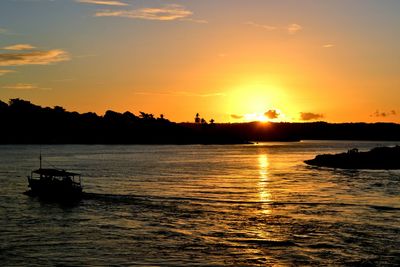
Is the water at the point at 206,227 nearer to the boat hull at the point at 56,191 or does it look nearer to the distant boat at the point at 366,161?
the boat hull at the point at 56,191

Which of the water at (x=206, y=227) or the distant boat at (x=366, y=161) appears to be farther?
the distant boat at (x=366, y=161)

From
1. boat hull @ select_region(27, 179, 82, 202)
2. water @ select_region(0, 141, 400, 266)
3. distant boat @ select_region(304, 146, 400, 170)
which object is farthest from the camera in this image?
distant boat @ select_region(304, 146, 400, 170)

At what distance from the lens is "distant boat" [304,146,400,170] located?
15336 centimetres

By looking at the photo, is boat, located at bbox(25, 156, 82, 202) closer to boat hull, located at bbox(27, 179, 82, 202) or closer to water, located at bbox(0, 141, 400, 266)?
boat hull, located at bbox(27, 179, 82, 202)

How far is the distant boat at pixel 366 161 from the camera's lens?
503 feet

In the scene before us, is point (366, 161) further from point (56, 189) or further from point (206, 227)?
point (206, 227)

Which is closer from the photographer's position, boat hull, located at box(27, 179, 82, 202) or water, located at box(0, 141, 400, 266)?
water, located at box(0, 141, 400, 266)

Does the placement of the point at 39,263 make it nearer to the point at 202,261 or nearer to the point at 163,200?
the point at 202,261

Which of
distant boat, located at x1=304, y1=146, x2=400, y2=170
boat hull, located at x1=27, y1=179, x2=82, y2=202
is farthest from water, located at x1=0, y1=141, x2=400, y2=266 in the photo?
distant boat, located at x1=304, y1=146, x2=400, y2=170

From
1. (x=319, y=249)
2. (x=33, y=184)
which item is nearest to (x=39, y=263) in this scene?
(x=319, y=249)

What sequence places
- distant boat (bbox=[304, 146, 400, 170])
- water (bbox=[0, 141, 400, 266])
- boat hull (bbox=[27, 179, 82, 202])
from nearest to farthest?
water (bbox=[0, 141, 400, 266]) < boat hull (bbox=[27, 179, 82, 202]) < distant boat (bbox=[304, 146, 400, 170])

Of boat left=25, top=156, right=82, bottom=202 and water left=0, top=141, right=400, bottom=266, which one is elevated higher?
boat left=25, top=156, right=82, bottom=202

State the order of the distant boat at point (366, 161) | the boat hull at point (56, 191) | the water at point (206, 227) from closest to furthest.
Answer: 1. the water at point (206, 227)
2. the boat hull at point (56, 191)
3. the distant boat at point (366, 161)

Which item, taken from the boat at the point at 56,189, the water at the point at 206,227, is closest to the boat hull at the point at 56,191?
the boat at the point at 56,189
